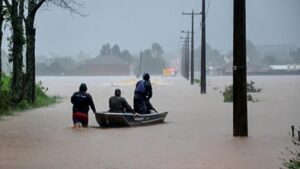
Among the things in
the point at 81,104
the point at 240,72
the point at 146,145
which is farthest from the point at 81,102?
the point at 240,72

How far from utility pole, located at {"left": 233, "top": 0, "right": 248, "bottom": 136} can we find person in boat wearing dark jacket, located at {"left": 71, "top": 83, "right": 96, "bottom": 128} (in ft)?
14.9

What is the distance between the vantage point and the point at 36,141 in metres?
15.8

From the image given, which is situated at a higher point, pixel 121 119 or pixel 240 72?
pixel 240 72

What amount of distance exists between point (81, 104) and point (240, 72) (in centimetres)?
515

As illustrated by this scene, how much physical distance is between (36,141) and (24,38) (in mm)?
13324

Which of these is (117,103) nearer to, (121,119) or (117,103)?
(117,103)

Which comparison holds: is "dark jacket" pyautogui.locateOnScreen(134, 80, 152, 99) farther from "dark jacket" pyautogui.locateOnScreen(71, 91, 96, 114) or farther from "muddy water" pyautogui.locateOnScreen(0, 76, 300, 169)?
"dark jacket" pyautogui.locateOnScreen(71, 91, 96, 114)

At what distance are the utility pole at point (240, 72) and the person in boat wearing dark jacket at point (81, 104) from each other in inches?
179

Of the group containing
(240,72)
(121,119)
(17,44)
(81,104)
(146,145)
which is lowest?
(146,145)

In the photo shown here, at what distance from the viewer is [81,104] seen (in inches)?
739

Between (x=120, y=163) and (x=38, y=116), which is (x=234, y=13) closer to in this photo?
(x=120, y=163)

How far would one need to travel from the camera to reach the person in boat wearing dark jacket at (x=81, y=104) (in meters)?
18.7

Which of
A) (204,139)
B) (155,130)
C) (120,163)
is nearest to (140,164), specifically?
(120,163)

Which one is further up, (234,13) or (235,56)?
(234,13)
